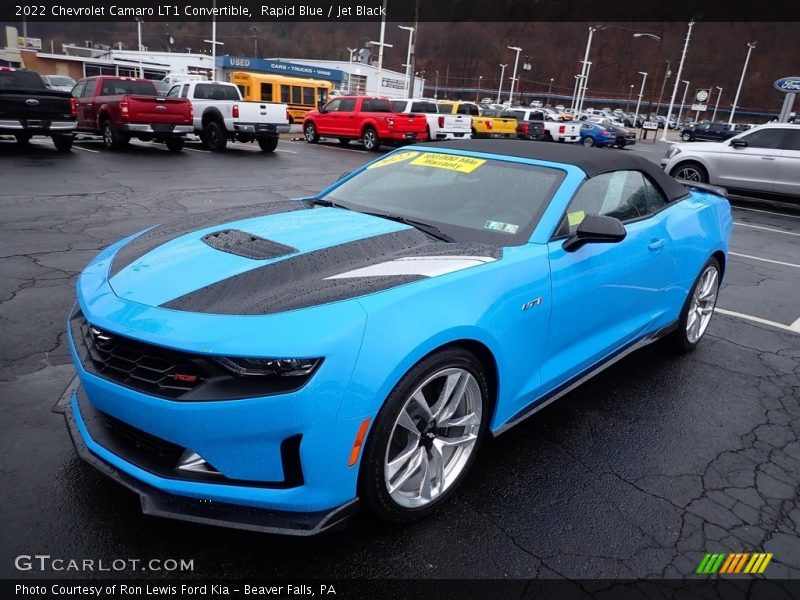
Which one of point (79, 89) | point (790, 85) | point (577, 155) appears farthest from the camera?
point (790, 85)

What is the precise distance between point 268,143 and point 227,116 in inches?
56.0

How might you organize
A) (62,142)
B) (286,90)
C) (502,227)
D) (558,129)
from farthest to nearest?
(286,90) < (558,129) < (62,142) < (502,227)

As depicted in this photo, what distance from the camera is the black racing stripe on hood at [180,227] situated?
8.87ft

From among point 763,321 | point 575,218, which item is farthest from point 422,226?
point 763,321

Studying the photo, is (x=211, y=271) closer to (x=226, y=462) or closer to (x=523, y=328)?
(x=226, y=462)

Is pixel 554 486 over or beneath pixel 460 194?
beneath

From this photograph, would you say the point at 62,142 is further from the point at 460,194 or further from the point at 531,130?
the point at 531,130

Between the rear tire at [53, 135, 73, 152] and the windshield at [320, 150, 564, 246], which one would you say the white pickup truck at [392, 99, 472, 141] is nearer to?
the rear tire at [53, 135, 73, 152]

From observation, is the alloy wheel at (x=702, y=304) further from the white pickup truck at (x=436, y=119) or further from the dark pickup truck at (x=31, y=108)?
the white pickup truck at (x=436, y=119)

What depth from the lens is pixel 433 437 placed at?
242 cm

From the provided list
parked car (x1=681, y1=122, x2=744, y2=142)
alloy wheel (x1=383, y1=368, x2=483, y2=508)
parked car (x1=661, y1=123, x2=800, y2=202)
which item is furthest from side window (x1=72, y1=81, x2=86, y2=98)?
parked car (x1=681, y1=122, x2=744, y2=142)

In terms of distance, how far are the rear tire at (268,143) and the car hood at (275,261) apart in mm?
15010

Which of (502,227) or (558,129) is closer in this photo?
(502,227)

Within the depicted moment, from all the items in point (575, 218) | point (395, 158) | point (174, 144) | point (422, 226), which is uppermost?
point (395, 158)
